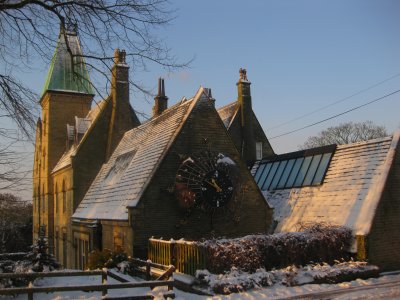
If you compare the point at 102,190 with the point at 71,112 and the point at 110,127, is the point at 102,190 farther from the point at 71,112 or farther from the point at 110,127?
the point at 71,112

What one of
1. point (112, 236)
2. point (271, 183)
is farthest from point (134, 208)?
point (271, 183)

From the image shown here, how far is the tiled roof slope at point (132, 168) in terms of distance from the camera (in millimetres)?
20281

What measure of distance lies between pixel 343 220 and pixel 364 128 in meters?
45.7

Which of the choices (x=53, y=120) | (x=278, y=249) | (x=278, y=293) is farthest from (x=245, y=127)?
(x=278, y=293)

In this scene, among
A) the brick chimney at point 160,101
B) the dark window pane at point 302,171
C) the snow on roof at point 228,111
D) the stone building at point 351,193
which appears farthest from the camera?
the snow on roof at point 228,111

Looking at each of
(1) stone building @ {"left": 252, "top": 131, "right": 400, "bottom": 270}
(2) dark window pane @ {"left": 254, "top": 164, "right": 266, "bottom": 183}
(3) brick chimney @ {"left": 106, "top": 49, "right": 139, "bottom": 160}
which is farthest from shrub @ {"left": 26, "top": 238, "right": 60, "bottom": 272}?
(3) brick chimney @ {"left": 106, "top": 49, "right": 139, "bottom": 160}

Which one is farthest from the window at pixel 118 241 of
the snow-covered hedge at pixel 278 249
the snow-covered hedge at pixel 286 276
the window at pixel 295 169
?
the window at pixel 295 169

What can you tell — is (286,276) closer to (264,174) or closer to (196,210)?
(196,210)

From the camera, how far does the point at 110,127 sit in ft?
107

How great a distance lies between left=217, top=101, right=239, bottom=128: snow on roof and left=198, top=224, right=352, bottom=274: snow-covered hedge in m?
17.0

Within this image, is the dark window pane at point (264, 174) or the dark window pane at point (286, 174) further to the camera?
the dark window pane at point (264, 174)

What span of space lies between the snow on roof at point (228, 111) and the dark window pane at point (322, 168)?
11.3 m

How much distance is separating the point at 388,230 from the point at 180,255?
8.56 meters

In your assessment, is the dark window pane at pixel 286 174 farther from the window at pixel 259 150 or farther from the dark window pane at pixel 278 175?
the window at pixel 259 150
